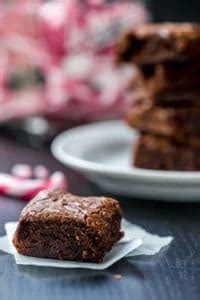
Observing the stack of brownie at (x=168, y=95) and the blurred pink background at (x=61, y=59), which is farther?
the blurred pink background at (x=61, y=59)

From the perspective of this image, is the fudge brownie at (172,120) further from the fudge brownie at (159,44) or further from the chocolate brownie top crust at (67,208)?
the chocolate brownie top crust at (67,208)

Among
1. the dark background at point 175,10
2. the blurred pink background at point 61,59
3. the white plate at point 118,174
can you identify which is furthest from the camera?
the dark background at point 175,10

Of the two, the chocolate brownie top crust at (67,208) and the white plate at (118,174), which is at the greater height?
the chocolate brownie top crust at (67,208)

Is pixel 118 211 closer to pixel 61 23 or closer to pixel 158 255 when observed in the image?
pixel 158 255

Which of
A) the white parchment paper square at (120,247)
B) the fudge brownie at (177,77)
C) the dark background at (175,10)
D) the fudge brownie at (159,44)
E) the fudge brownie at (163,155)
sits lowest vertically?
the fudge brownie at (163,155)

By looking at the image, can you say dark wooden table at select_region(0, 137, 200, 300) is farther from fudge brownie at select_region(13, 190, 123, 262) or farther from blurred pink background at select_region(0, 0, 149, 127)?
blurred pink background at select_region(0, 0, 149, 127)

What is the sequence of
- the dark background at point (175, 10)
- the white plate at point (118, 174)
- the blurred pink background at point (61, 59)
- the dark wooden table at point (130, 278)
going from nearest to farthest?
the dark wooden table at point (130, 278)
the white plate at point (118, 174)
the blurred pink background at point (61, 59)
the dark background at point (175, 10)

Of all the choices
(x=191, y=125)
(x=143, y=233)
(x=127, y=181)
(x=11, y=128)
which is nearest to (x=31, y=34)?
(x=11, y=128)

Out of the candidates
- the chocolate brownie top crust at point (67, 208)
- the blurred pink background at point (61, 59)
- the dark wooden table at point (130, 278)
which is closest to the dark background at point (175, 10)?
the blurred pink background at point (61, 59)

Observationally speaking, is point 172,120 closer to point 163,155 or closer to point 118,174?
point 163,155

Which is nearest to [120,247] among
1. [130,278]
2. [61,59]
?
[130,278]
